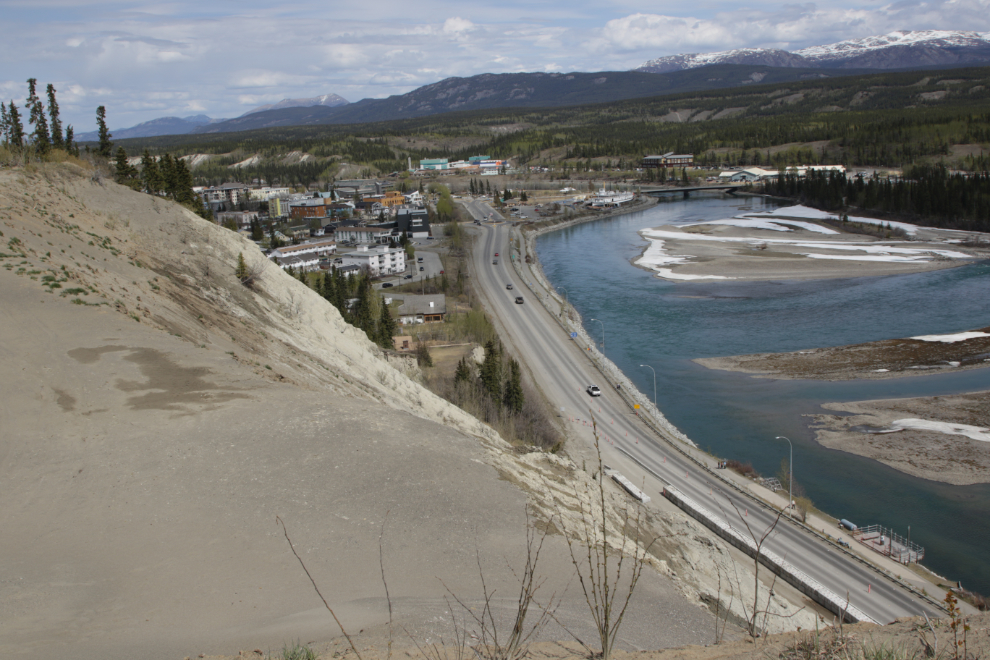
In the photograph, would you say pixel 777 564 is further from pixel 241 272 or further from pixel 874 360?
pixel 874 360

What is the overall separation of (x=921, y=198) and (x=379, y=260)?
6695 centimetres

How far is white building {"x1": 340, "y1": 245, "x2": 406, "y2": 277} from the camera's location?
6343 cm

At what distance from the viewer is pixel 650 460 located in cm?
2688

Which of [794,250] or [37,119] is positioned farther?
[794,250]

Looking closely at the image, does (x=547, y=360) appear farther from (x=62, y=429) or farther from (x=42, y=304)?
(x=62, y=429)

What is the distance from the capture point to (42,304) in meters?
15.5

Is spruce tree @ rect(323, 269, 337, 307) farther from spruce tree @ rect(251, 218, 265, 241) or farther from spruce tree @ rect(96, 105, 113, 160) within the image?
spruce tree @ rect(251, 218, 265, 241)

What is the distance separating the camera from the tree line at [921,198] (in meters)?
81.6

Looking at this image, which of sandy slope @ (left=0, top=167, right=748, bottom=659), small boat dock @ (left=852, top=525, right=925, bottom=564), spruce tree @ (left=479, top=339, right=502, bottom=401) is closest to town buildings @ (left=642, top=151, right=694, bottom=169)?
spruce tree @ (left=479, top=339, right=502, bottom=401)

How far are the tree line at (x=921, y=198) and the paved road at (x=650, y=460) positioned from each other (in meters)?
59.6

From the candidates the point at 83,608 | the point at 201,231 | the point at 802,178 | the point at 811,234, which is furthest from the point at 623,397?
the point at 802,178

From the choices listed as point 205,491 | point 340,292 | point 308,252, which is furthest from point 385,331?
point 308,252

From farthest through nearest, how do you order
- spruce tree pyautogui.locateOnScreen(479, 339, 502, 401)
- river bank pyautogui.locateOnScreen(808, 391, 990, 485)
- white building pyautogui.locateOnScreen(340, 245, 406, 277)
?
white building pyautogui.locateOnScreen(340, 245, 406, 277), spruce tree pyautogui.locateOnScreen(479, 339, 502, 401), river bank pyautogui.locateOnScreen(808, 391, 990, 485)

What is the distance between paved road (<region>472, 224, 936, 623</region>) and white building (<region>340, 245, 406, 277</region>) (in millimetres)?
15376
